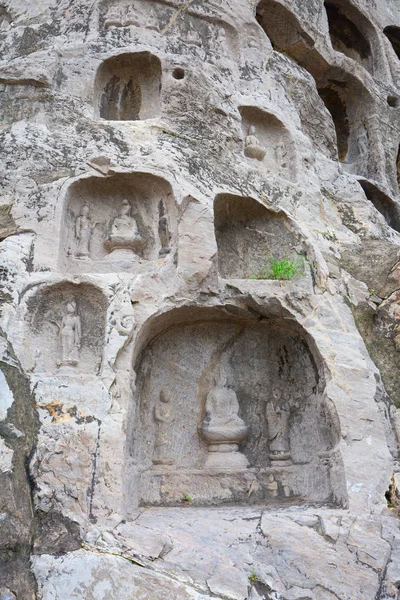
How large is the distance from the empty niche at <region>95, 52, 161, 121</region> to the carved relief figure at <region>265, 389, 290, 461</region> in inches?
202

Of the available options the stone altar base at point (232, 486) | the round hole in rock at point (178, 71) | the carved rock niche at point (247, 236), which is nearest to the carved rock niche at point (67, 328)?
the stone altar base at point (232, 486)

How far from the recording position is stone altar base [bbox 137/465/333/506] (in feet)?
22.6

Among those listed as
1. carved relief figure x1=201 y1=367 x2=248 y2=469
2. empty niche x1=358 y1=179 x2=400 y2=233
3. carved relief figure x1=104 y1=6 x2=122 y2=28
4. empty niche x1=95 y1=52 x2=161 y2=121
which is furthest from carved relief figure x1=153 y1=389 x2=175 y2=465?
empty niche x1=358 y1=179 x2=400 y2=233

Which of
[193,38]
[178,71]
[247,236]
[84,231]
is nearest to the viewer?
[84,231]

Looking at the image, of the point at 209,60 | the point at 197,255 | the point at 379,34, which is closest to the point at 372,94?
the point at 379,34

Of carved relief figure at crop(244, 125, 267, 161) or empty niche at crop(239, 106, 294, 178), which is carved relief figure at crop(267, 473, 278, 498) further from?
carved relief figure at crop(244, 125, 267, 161)

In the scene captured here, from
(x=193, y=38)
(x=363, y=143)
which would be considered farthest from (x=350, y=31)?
(x=193, y=38)

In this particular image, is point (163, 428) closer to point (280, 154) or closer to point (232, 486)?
point (232, 486)

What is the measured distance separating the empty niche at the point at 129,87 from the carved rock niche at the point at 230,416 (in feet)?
13.6

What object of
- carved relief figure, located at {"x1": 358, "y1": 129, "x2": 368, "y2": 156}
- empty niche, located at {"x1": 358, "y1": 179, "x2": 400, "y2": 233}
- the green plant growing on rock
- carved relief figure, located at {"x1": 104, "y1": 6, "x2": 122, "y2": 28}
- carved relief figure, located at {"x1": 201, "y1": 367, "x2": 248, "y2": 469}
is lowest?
carved relief figure, located at {"x1": 201, "y1": 367, "x2": 248, "y2": 469}

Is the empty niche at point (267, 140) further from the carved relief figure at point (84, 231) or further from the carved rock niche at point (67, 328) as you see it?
the carved rock niche at point (67, 328)

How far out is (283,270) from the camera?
7.70m

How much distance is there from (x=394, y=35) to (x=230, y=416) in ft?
44.4

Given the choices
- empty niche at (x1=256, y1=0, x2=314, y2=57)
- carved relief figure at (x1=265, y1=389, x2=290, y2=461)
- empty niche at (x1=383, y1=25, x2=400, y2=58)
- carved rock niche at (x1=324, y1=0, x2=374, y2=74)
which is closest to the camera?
carved relief figure at (x1=265, y1=389, x2=290, y2=461)
